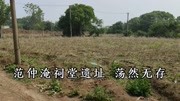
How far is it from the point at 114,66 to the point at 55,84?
1.95m

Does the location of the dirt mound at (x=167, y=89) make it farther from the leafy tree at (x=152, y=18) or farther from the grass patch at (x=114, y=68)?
the leafy tree at (x=152, y=18)

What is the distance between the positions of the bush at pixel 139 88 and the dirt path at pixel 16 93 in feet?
6.12

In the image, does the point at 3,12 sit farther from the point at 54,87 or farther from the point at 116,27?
the point at 116,27

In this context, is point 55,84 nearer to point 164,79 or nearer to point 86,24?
point 164,79

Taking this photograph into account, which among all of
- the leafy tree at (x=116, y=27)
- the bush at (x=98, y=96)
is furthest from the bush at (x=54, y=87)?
the leafy tree at (x=116, y=27)

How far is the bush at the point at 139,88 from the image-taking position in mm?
8586

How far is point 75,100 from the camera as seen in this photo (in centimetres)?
847

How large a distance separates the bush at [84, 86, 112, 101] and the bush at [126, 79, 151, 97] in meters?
0.59

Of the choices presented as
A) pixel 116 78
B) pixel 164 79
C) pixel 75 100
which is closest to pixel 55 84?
pixel 75 100

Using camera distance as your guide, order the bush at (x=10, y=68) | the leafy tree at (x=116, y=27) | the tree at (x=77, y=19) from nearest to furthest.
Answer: the bush at (x=10, y=68)
the tree at (x=77, y=19)
the leafy tree at (x=116, y=27)

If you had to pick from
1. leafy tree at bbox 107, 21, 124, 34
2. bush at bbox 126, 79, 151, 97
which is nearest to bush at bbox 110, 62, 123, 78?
bush at bbox 126, 79, 151, 97

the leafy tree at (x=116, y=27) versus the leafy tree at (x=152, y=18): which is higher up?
the leafy tree at (x=152, y=18)

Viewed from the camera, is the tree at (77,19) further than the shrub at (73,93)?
Yes

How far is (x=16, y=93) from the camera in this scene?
28.0 ft
